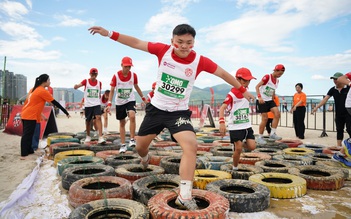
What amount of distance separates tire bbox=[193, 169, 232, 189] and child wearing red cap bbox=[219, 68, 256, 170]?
463mm

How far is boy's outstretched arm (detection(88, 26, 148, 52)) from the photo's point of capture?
3318 mm

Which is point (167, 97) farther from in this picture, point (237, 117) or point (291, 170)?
point (291, 170)

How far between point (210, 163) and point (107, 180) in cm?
198

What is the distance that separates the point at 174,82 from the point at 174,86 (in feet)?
0.16

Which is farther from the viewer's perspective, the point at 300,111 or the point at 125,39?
the point at 300,111

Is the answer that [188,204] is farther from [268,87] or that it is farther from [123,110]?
[268,87]

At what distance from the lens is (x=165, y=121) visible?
3270 millimetres

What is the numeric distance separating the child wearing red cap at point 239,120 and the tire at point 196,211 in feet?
5.09

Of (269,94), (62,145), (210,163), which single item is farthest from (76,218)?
(269,94)

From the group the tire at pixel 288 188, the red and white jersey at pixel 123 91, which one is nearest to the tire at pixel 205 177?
the tire at pixel 288 188

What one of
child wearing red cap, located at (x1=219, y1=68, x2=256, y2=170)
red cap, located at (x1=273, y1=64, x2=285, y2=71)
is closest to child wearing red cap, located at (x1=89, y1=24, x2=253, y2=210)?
child wearing red cap, located at (x1=219, y1=68, x2=256, y2=170)

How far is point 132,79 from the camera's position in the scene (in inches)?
271

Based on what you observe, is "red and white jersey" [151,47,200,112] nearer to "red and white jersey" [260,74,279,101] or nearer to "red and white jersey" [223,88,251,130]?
"red and white jersey" [223,88,251,130]

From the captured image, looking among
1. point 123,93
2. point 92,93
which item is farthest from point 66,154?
point 92,93
